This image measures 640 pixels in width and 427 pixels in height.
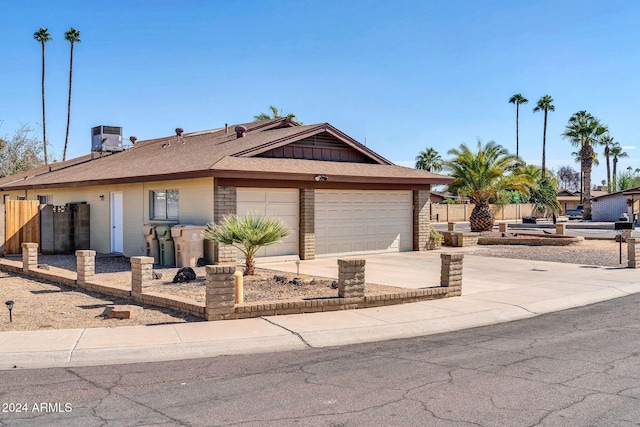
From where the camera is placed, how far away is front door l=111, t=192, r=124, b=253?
21.5 meters

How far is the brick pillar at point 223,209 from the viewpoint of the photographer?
17.3 m

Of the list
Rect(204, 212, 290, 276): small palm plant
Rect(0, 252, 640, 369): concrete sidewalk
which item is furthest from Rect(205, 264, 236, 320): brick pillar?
Rect(204, 212, 290, 276): small palm plant

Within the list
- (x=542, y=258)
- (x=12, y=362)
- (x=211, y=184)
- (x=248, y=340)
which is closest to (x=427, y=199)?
(x=542, y=258)

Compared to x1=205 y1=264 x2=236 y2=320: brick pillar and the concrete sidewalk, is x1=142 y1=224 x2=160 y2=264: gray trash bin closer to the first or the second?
the concrete sidewalk

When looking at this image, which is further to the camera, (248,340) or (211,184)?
(211,184)

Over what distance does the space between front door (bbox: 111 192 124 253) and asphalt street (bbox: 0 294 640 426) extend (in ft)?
48.0

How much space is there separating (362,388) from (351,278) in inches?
186

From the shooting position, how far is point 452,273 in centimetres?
1293

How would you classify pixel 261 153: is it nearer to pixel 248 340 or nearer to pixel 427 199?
pixel 427 199

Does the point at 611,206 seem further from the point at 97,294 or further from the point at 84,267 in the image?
the point at 97,294

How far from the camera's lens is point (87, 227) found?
2277 cm

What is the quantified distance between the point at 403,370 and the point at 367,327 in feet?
8.10

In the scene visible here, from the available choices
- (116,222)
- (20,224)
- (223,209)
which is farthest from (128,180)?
(20,224)

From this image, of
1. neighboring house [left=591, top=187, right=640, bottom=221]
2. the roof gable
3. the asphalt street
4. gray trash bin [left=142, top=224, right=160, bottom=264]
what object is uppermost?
the roof gable
